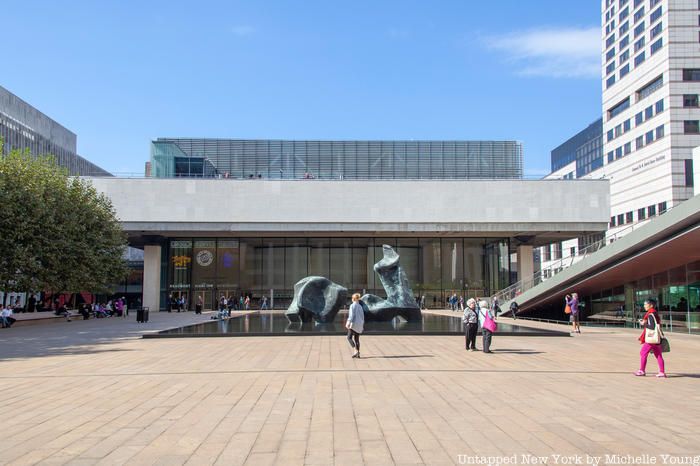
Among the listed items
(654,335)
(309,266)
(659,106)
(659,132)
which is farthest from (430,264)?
(654,335)

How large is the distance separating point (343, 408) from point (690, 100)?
61680mm

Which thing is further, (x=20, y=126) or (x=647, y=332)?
(x=20, y=126)

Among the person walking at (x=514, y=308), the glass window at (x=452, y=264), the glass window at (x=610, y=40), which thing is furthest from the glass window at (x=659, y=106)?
the person walking at (x=514, y=308)

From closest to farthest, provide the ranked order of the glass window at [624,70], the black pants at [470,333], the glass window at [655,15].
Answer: the black pants at [470,333]
the glass window at [655,15]
the glass window at [624,70]

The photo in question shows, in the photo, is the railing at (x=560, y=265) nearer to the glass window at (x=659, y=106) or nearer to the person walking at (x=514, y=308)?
the person walking at (x=514, y=308)

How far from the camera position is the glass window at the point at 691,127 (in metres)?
56.9

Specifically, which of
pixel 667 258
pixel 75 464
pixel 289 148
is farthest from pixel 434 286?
pixel 75 464

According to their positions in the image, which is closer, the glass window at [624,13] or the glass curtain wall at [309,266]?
the glass curtain wall at [309,266]

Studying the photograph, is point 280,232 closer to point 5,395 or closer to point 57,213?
point 57,213

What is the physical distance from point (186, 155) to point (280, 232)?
16.6m

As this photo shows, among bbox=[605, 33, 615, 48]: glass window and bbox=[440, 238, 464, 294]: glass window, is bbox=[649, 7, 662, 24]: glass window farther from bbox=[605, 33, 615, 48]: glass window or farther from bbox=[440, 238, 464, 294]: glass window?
bbox=[440, 238, 464, 294]: glass window

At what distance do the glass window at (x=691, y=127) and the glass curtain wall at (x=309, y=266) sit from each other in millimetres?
A: 24925

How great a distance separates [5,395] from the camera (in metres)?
9.54

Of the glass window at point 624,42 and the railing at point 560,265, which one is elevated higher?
the glass window at point 624,42
